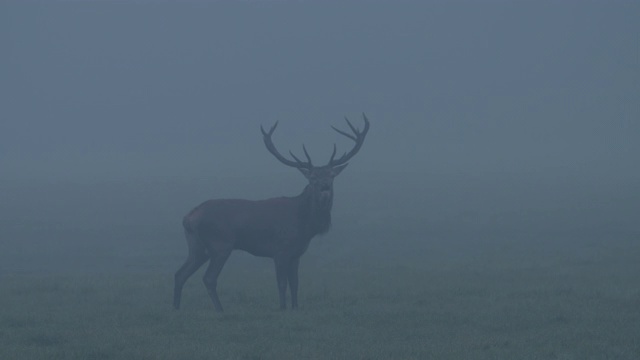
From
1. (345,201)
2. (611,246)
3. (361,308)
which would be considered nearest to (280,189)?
(345,201)

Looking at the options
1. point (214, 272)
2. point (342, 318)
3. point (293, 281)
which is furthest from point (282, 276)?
point (342, 318)

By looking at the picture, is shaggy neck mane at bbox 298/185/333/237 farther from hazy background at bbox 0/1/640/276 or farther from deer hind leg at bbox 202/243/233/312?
hazy background at bbox 0/1/640/276

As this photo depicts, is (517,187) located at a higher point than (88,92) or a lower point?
lower

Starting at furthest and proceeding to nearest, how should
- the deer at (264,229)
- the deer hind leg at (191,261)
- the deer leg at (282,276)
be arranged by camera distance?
1. the deer hind leg at (191,261)
2. the deer at (264,229)
3. the deer leg at (282,276)

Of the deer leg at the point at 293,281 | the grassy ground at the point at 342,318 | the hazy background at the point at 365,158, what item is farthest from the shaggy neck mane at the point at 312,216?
the hazy background at the point at 365,158

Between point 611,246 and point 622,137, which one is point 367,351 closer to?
point 611,246

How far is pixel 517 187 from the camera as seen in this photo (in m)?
56.0

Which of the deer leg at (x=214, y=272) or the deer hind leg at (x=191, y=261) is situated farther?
the deer hind leg at (x=191, y=261)

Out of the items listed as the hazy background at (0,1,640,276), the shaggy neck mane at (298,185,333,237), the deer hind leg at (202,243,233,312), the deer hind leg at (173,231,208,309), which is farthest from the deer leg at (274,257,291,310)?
the hazy background at (0,1,640,276)

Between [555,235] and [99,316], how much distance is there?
17.3m

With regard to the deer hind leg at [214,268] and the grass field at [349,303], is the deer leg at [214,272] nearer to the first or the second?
the deer hind leg at [214,268]

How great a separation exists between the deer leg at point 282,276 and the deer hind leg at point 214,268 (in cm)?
73

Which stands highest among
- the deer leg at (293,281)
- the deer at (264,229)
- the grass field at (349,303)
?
the deer at (264,229)

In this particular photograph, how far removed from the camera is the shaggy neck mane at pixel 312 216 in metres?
16.7
